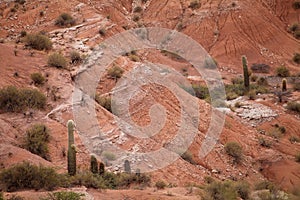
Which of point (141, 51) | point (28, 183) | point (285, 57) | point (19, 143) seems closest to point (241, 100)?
point (141, 51)

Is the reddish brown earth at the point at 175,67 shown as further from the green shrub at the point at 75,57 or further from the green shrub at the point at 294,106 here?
the green shrub at the point at 75,57

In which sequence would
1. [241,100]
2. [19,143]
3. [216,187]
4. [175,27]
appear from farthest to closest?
[175,27] → [241,100] → [19,143] → [216,187]

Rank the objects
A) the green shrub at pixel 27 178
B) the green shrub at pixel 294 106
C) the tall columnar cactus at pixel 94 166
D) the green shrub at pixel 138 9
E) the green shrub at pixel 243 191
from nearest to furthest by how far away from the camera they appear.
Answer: the green shrub at pixel 27 178
the tall columnar cactus at pixel 94 166
the green shrub at pixel 243 191
the green shrub at pixel 294 106
the green shrub at pixel 138 9

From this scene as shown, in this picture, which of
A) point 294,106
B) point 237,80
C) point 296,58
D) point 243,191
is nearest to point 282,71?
point 296,58

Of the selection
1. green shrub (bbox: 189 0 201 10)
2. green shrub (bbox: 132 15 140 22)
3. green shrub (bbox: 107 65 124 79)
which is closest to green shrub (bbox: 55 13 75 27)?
green shrub (bbox: 107 65 124 79)

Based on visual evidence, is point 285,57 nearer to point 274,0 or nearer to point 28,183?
point 274,0

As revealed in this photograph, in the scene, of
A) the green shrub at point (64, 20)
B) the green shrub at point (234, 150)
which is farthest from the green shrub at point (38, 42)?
the green shrub at point (234, 150)

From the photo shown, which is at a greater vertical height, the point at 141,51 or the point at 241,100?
the point at 141,51
